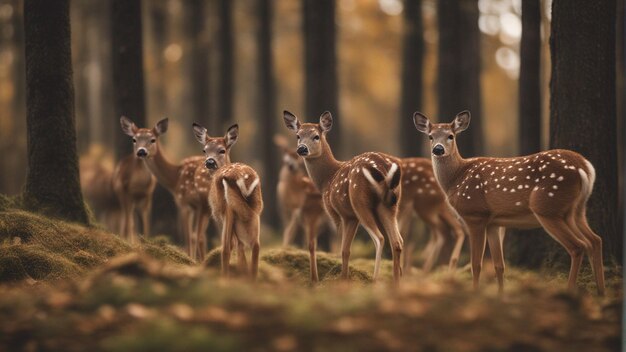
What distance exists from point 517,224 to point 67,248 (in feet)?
19.0

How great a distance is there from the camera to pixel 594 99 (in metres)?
11.1

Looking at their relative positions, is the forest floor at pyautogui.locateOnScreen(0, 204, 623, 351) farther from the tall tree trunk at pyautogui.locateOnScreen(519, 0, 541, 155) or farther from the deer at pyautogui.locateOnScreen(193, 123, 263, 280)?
the tall tree trunk at pyautogui.locateOnScreen(519, 0, 541, 155)

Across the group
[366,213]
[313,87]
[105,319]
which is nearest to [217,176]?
[366,213]

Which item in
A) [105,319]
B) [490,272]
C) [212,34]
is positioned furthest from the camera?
[212,34]

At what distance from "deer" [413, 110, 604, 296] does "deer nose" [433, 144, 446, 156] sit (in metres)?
0.01

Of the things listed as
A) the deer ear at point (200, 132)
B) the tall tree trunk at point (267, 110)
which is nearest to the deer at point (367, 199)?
the deer ear at point (200, 132)

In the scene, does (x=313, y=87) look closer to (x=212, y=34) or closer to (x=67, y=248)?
(x=67, y=248)

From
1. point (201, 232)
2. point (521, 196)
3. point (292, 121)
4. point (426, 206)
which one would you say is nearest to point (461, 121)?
point (521, 196)

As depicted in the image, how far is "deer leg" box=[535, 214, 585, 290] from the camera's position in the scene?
31.4 feet

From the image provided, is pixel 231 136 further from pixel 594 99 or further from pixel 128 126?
pixel 594 99

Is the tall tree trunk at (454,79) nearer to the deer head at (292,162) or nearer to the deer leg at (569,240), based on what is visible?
the deer head at (292,162)

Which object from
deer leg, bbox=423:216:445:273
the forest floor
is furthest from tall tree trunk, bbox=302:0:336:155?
the forest floor

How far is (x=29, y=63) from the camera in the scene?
11.9m

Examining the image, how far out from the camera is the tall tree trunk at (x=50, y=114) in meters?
11.6
